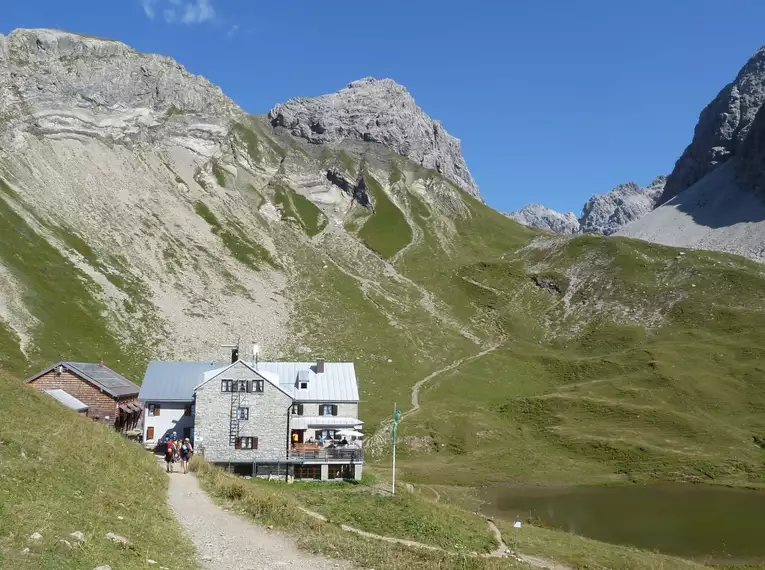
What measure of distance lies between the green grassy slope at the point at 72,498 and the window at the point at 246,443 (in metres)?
20.5

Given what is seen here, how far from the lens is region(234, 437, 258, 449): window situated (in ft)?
186

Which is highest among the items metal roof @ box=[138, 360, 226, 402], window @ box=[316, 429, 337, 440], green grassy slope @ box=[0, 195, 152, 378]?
green grassy slope @ box=[0, 195, 152, 378]

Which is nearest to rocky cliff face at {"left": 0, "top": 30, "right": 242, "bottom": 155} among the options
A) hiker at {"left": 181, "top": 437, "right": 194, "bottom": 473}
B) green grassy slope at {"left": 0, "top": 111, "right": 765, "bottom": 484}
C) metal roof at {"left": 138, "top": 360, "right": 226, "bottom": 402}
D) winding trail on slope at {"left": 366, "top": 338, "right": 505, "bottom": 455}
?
green grassy slope at {"left": 0, "top": 111, "right": 765, "bottom": 484}

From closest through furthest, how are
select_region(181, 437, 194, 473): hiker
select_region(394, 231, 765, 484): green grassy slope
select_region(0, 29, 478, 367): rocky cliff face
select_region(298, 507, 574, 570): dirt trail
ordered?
select_region(298, 507, 574, 570): dirt trail → select_region(181, 437, 194, 473): hiker → select_region(394, 231, 765, 484): green grassy slope → select_region(0, 29, 478, 367): rocky cliff face

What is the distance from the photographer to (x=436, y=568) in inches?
874

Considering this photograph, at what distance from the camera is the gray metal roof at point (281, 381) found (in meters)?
64.9

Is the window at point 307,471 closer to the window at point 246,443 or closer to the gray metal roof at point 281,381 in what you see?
the window at point 246,443

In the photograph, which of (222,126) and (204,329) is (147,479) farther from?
(222,126)

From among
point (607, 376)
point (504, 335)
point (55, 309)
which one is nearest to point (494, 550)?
point (607, 376)

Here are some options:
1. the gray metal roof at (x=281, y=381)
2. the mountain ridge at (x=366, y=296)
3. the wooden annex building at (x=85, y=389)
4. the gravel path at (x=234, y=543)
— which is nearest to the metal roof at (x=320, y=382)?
the gray metal roof at (x=281, y=381)

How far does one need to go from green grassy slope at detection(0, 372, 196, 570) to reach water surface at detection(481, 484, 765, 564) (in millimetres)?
34983

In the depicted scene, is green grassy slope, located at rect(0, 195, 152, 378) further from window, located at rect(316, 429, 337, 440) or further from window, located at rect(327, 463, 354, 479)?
window, located at rect(327, 463, 354, 479)

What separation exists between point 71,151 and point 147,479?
5415 inches

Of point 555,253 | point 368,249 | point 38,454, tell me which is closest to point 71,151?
point 368,249
